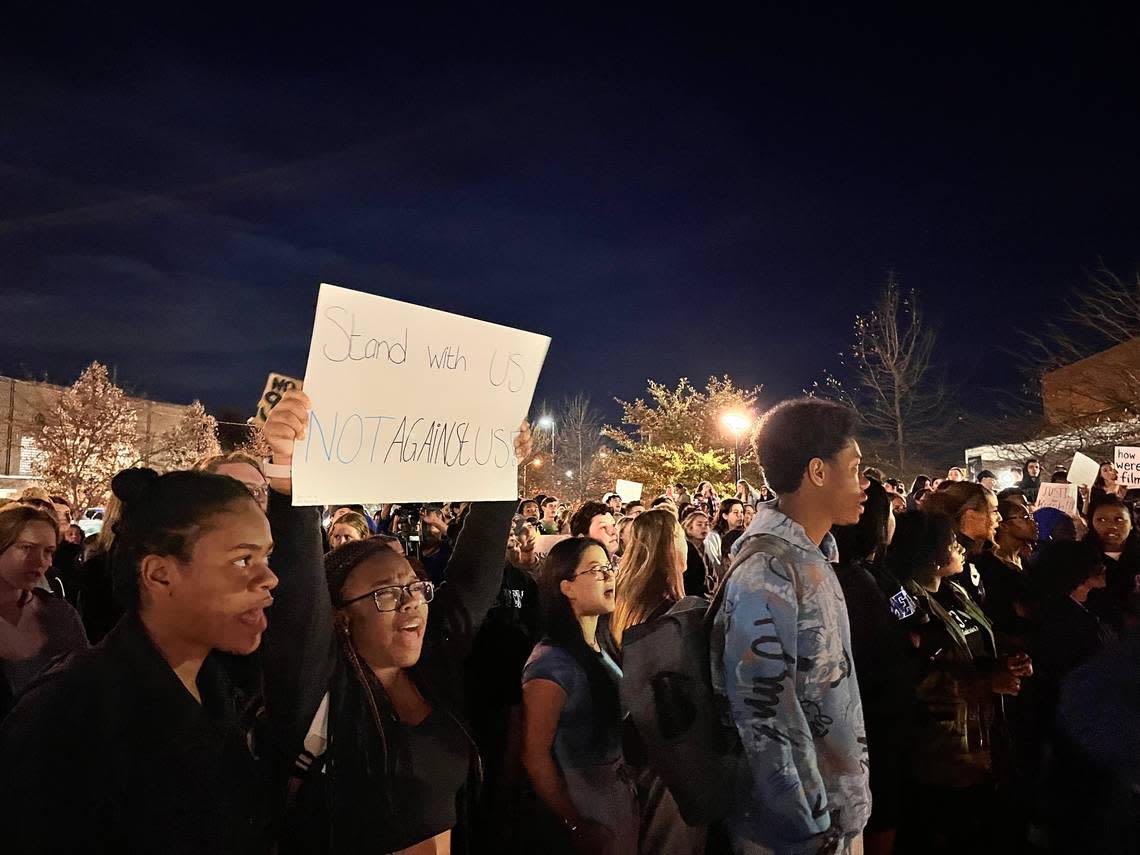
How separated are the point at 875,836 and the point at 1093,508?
3835 millimetres

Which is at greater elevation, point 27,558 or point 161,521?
point 161,521

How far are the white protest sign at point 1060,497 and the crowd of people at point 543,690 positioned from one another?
5161mm

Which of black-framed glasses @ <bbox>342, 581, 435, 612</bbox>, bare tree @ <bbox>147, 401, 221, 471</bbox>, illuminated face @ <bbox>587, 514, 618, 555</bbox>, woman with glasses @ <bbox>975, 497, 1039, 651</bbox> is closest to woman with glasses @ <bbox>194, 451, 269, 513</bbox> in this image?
black-framed glasses @ <bbox>342, 581, 435, 612</bbox>

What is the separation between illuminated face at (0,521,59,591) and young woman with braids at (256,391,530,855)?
6.51 ft

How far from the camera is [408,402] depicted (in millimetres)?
3119

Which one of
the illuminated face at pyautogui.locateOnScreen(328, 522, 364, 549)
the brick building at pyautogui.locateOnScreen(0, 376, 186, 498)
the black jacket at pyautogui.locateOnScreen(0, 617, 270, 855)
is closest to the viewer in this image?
the black jacket at pyautogui.locateOnScreen(0, 617, 270, 855)

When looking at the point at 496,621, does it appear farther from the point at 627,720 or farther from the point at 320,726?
the point at 320,726

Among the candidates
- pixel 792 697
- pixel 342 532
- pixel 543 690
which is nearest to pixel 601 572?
pixel 543 690

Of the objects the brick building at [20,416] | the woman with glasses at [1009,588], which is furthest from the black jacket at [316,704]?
the brick building at [20,416]

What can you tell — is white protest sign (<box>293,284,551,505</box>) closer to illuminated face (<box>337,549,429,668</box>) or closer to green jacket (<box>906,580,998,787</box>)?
illuminated face (<box>337,549,429,668</box>)

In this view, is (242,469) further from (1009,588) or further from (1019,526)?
(1019,526)

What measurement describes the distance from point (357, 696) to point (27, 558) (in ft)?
7.61

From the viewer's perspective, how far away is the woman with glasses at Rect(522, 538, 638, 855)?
338 cm

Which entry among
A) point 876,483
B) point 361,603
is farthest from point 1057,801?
point 361,603
